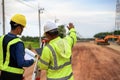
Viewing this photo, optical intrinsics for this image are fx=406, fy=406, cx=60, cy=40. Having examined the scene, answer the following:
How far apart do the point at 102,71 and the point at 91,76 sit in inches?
79.7

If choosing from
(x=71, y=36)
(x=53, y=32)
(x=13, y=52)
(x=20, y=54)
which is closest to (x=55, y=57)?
(x=53, y=32)

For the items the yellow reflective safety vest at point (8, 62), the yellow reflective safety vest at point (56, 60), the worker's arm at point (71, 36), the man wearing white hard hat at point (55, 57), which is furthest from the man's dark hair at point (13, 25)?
the worker's arm at point (71, 36)

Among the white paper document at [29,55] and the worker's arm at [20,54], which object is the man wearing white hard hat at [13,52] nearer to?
the worker's arm at [20,54]

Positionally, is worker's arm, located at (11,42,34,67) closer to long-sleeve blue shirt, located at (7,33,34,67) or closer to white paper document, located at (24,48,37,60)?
long-sleeve blue shirt, located at (7,33,34,67)

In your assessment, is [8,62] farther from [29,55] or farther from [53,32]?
[53,32]

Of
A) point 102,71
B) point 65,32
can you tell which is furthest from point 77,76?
point 65,32

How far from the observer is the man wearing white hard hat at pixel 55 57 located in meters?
6.13

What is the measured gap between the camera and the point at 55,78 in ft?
20.4

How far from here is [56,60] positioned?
6.18m

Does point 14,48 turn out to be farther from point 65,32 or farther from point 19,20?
point 65,32

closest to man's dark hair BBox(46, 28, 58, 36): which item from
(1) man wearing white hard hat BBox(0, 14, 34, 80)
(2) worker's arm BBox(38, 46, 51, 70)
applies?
(2) worker's arm BBox(38, 46, 51, 70)

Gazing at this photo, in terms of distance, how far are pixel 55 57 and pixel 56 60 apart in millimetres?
54

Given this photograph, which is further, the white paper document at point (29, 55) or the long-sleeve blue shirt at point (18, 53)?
the white paper document at point (29, 55)

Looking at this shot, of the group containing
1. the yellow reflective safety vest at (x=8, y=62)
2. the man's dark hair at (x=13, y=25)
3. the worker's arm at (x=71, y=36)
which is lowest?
the yellow reflective safety vest at (x=8, y=62)
